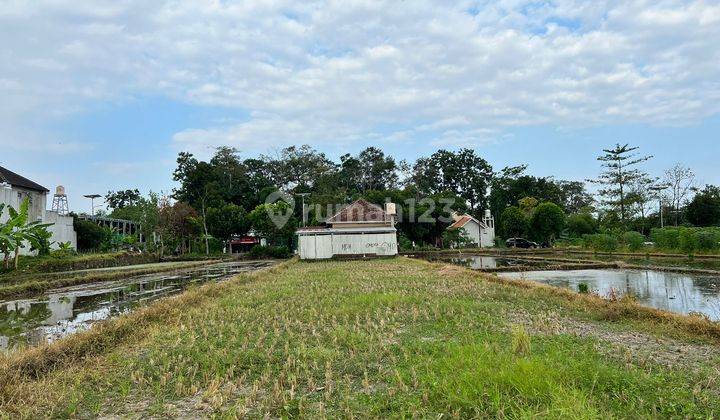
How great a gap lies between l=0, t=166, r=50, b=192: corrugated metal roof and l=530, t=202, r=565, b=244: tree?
40077 millimetres

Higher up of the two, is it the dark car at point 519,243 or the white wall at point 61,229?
the white wall at point 61,229

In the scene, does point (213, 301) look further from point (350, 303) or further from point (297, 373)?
point (297, 373)

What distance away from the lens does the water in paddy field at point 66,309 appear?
28.3 ft

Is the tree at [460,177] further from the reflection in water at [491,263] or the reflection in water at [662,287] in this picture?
the reflection in water at [662,287]

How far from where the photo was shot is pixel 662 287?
13555mm

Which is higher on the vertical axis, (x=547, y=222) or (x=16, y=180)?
(x=16, y=180)

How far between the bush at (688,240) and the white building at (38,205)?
36126 mm

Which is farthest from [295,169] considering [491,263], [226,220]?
[491,263]

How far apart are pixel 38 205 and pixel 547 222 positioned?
4049cm

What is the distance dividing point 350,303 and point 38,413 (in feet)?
21.4

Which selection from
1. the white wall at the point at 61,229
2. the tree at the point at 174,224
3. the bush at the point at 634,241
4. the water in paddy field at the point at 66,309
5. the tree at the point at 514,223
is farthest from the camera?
the tree at the point at 514,223

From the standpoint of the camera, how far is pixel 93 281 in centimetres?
2002

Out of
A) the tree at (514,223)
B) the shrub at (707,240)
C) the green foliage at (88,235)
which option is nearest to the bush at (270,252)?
the green foliage at (88,235)

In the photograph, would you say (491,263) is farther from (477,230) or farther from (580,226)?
(477,230)
